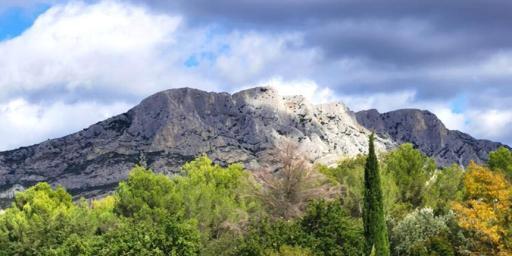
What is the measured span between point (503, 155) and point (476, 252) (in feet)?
131

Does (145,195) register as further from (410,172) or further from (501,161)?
(501,161)

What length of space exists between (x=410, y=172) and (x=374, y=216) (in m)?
39.4

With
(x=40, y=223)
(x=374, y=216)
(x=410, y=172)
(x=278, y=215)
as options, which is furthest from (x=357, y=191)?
(x=40, y=223)

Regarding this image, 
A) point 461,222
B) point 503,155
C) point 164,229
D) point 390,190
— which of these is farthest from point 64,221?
point 503,155

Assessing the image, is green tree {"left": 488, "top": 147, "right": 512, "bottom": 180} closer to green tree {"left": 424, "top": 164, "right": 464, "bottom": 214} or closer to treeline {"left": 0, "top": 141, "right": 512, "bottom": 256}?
treeline {"left": 0, "top": 141, "right": 512, "bottom": 256}

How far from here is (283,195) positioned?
61.5 metres

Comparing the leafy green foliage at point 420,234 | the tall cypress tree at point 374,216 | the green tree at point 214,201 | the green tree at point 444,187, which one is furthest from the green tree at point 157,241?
the green tree at point 444,187

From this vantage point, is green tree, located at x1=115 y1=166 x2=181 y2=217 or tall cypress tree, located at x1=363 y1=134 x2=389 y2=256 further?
green tree, located at x1=115 y1=166 x2=181 y2=217

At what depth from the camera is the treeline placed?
175 ft

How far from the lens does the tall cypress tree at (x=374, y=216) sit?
166 ft

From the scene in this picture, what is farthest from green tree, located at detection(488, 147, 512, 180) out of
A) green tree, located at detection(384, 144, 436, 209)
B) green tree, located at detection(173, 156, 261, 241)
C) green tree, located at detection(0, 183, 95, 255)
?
green tree, located at detection(0, 183, 95, 255)

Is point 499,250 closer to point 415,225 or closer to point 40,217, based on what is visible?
point 415,225

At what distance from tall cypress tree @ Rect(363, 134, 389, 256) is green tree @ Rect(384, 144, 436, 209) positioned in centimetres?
3448

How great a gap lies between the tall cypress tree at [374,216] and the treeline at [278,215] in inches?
48.0
